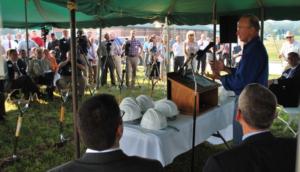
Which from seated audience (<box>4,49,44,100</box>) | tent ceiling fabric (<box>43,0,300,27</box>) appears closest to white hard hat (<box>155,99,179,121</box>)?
tent ceiling fabric (<box>43,0,300,27</box>)

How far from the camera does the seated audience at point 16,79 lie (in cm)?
665

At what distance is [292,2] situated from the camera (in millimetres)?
5066

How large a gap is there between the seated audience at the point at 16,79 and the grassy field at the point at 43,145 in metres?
0.57

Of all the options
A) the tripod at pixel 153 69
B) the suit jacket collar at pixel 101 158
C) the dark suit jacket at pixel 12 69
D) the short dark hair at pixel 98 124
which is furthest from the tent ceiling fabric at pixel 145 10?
the suit jacket collar at pixel 101 158

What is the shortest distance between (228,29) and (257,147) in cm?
340

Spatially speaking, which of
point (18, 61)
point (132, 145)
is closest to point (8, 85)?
point (18, 61)

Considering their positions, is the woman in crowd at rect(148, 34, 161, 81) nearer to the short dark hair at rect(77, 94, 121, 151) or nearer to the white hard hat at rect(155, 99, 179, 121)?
the white hard hat at rect(155, 99, 179, 121)

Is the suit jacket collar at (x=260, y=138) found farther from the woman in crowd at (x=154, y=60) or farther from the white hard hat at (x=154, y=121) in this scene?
the woman in crowd at (x=154, y=60)

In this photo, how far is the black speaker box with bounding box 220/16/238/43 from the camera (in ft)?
14.2

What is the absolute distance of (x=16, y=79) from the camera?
6.70 m

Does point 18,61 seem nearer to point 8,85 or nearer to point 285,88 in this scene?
point 8,85

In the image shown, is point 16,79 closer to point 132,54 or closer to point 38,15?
point 38,15

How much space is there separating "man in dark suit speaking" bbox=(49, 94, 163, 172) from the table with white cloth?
0.91 metres

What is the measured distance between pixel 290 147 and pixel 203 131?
1.36 meters
